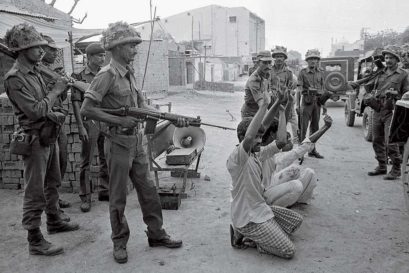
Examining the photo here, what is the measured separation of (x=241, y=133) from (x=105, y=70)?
1.35 m

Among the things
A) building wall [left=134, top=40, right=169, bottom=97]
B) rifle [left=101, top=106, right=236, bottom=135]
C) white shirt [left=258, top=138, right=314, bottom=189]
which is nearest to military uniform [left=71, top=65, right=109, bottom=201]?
rifle [left=101, top=106, right=236, bottom=135]

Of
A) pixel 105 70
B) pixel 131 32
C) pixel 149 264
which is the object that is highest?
pixel 131 32

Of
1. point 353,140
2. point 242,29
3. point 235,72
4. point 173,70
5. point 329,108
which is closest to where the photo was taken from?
point 353,140

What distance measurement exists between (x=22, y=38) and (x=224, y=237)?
2729 mm

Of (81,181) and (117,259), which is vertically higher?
(81,181)

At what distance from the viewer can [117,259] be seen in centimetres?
375

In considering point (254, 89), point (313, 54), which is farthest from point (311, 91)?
point (254, 89)

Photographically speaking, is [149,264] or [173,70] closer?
[149,264]

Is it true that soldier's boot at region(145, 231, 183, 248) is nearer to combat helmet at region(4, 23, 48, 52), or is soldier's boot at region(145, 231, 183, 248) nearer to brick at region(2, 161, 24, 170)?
combat helmet at region(4, 23, 48, 52)

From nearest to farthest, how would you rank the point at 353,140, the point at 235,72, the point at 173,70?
1. the point at 353,140
2. the point at 173,70
3. the point at 235,72

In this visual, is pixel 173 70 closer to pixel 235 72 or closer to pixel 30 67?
pixel 235 72

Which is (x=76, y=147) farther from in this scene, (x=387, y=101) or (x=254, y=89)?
(x=387, y=101)

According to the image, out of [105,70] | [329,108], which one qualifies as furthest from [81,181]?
[329,108]

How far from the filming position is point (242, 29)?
1932 inches
